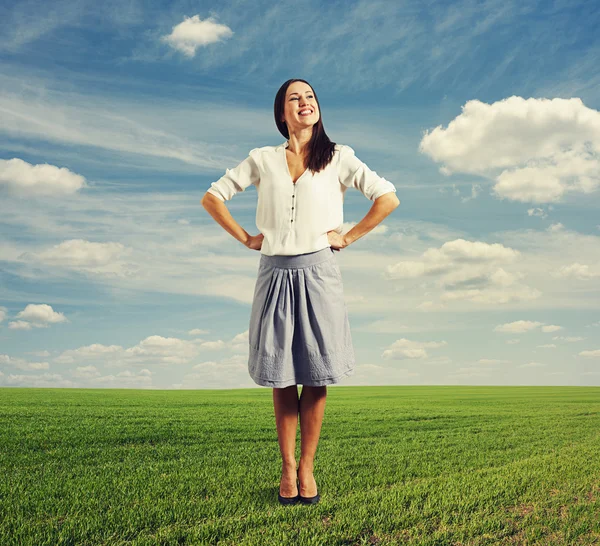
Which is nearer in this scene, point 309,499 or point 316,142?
point 309,499

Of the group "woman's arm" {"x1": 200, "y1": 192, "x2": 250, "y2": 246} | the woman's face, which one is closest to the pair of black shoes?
"woman's arm" {"x1": 200, "y1": 192, "x2": 250, "y2": 246}

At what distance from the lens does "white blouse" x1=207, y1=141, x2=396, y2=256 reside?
427 centimetres

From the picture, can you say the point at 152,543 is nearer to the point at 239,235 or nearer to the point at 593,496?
the point at 239,235

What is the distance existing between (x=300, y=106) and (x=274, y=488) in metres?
3.17

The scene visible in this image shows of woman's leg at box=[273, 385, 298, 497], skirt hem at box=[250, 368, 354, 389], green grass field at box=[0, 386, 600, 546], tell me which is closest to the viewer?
green grass field at box=[0, 386, 600, 546]

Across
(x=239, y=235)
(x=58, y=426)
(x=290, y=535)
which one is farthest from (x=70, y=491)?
(x=58, y=426)

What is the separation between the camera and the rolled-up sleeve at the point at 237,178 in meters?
4.59

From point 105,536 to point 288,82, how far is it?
3.58 meters

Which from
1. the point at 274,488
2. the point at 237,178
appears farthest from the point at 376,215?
the point at 274,488

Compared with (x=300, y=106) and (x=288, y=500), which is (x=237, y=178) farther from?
(x=288, y=500)

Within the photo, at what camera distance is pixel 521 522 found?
4.14 m

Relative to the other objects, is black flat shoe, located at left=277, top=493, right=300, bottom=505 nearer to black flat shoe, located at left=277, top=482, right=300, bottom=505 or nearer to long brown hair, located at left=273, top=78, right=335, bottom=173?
black flat shoe, located at left=277, top=482, right=300, bottom=505

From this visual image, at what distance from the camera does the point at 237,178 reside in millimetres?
4586

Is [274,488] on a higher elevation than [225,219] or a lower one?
lower
